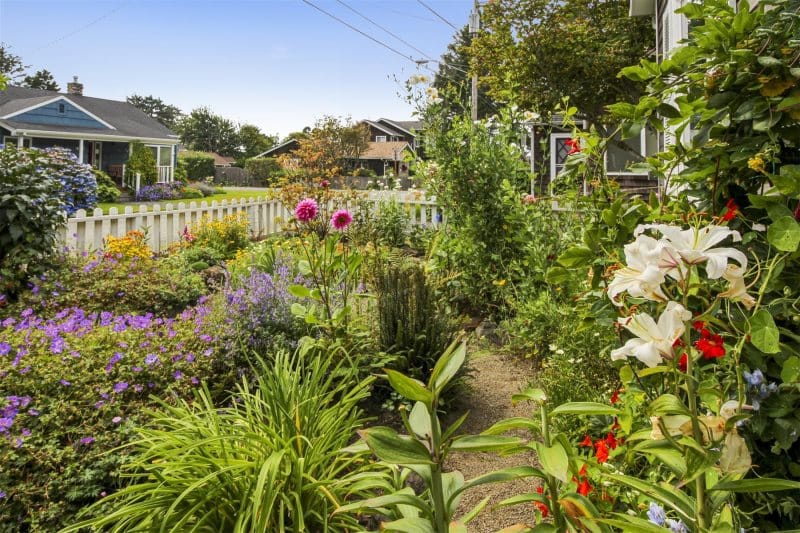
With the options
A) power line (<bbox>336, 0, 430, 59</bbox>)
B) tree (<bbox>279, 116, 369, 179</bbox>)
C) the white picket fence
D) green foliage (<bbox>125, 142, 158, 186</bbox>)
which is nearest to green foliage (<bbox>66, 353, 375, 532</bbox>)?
the white picket fence

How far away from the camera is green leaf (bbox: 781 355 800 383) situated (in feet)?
3.29

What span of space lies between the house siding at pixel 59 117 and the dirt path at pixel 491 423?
80.6ft

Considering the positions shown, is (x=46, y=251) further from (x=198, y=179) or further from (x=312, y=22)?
(x=198, y=179)

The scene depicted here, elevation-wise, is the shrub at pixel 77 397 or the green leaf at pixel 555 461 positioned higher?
the green leaf at pixel 555 461

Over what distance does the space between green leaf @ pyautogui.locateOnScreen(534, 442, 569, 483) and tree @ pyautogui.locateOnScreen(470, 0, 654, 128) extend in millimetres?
9847

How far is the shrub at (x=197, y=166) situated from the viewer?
105 feet

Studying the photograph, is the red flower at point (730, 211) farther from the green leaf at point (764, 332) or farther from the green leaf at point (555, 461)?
the green leaf at point (555, 461)

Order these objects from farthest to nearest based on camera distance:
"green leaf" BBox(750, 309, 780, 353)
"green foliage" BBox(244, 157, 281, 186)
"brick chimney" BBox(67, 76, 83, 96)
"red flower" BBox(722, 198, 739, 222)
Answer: "green foliage" BBox(244, 157, 281, 186) → "brick chimney" BBox(67, 76, 83, 96) → "red flower" BBox(722, 198, 739, 222) → "green leaf" BBox(750, 309, 780, 353)

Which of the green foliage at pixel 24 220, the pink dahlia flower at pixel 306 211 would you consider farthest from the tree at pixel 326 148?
the pink dahlia flower at pixel 306 211

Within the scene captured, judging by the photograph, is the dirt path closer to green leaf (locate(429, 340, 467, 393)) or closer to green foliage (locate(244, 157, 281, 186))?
green leaf (locate(429, 340, 467, 393))

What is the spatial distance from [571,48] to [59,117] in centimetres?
2187

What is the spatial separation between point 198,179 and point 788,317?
35.2 m

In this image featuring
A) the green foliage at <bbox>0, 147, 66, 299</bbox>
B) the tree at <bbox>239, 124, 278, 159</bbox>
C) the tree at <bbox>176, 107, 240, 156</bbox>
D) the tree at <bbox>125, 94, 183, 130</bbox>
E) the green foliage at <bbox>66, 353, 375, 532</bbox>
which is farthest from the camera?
the tree at <bbox>125, 94, 183, 130</bbox>

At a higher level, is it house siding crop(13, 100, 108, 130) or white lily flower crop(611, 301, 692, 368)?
house siding crop(13, 100, 108, 130)
